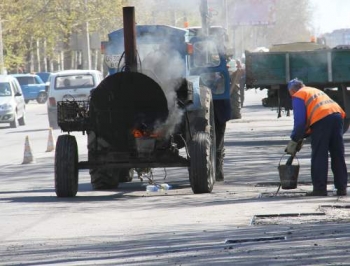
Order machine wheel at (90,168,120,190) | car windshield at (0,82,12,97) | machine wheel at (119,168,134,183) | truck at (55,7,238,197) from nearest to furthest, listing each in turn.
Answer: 1. truck at (55,7,238,197)
2. machine wheel at (90,168,120,190)
3. machine wheel at (119,168,134,183)
4. car windshield at (0,82,12,97)

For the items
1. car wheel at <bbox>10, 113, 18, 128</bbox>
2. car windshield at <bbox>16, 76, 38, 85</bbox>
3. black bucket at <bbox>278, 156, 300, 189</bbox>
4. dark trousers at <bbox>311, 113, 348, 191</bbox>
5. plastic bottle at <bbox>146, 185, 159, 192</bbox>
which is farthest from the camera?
car windshield at <bbox>16, 76, 38, 85</bbox>

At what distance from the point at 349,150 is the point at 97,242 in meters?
14.2

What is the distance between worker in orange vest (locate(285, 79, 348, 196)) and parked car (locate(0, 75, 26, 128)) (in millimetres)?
25413

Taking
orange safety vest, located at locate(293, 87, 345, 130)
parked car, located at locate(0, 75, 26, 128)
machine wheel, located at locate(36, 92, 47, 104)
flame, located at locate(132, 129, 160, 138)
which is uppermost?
orange safety vest, located at locate(293, 87, 345, 130)

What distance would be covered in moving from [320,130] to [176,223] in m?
3.49

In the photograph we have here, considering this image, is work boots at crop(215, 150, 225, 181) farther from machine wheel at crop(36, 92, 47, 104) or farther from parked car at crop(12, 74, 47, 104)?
machine wheel at crop(36, 92, 47, 104)

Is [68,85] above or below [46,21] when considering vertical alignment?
below

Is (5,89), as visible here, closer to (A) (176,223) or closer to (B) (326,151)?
(B) (326,151)

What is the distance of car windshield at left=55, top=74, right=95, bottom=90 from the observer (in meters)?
38.4

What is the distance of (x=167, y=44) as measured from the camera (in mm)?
17906

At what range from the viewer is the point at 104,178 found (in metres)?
18.1

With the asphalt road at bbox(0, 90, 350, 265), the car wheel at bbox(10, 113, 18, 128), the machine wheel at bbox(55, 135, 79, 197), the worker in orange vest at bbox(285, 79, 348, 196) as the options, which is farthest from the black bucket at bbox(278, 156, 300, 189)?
the car wheel at bbox(10, 113, 18, 128)

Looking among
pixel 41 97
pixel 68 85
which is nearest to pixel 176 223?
pixel 68 85

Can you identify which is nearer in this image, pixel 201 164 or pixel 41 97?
pixel 201 164
